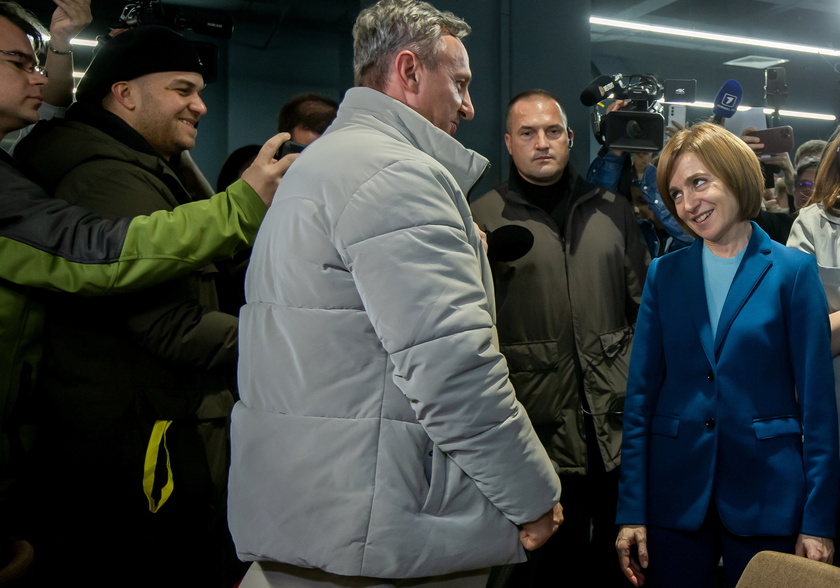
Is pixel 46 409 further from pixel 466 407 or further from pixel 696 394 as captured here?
pixel 696 394

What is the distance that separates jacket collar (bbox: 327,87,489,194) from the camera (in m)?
1.21

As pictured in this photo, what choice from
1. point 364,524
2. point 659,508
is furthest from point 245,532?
point 659,508

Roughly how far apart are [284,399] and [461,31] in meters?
0.76

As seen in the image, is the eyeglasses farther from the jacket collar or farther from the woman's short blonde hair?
the woman's short blonde hair

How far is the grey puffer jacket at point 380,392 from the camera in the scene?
40.3 inches

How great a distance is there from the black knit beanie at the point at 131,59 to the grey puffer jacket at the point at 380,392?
30.4 inches

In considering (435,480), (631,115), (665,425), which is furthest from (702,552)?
(631,115)

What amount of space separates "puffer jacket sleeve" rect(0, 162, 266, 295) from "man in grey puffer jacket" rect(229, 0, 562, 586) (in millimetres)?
259

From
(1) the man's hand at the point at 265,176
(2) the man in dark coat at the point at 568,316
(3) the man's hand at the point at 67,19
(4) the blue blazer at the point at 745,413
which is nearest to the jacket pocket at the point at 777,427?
(4) the blue blazer at the point at 745,413

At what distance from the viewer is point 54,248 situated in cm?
128

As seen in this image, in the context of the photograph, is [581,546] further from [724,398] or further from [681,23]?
[681,23]

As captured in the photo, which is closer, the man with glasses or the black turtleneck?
the man with glasses

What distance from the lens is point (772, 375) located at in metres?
1.45

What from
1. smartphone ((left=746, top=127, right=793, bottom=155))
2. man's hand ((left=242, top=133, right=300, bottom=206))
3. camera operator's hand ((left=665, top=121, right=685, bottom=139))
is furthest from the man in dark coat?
man's hand ((left=242, top=133, right=300, bottom=206))
